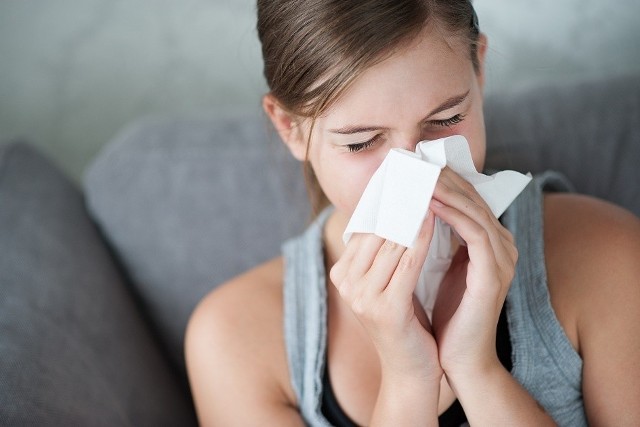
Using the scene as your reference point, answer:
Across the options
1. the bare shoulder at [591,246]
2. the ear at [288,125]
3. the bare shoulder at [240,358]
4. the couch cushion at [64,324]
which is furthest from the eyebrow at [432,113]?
the couch cushion at [64,324]

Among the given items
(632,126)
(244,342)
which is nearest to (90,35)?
(244,342)

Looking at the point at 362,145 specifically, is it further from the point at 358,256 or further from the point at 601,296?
the point at 601,296

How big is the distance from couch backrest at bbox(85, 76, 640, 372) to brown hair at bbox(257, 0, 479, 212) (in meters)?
0.47

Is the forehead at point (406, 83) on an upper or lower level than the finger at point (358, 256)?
upper

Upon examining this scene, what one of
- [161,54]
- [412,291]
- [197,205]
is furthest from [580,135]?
[161,54]

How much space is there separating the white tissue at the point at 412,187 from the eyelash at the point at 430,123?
0.07 meters

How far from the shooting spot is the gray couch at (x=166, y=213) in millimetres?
1298

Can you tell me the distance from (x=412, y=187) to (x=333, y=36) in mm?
245

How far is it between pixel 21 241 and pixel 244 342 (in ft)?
1.59

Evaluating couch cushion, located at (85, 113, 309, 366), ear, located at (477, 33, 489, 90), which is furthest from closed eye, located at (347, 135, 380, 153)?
couch cushion, located at (85, 113, 309, 366)

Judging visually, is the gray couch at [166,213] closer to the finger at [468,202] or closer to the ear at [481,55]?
the ear at [481,55]

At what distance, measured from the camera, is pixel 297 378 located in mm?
1201

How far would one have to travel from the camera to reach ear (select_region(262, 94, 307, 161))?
106 cm

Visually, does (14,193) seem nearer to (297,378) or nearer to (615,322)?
(297,378)
